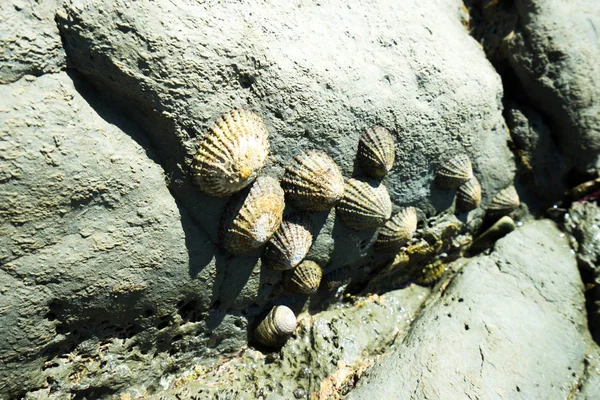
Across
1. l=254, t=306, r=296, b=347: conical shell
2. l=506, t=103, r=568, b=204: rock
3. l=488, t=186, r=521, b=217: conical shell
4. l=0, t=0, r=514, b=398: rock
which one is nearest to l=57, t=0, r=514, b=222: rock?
l=0, t=0, r=514, b=398: rock

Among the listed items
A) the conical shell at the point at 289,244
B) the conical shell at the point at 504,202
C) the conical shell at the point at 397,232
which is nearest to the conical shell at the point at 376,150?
the conical shell at the point at 397,232

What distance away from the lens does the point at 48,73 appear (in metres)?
2.24

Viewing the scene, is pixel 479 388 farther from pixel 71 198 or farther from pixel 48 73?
pixel 48 73

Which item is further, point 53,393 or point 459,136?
point 459,136

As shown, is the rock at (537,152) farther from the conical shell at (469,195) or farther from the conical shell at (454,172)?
the conical shell at (454,172)

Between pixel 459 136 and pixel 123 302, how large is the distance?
8.72 ft

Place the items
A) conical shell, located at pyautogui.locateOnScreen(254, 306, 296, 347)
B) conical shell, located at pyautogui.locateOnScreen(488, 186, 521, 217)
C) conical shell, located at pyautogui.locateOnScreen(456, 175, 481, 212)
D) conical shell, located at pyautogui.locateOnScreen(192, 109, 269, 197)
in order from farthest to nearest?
1. conical shell, located at pyautogui.locateOnScreen(488, 186, 521, 217)
2. conical shell, located at pyautogui.locateOnScreen(456, 175, 481, 212)
3. conical shell, located at pyautogui.locateOnScreen(254, 306, 296, 347)
4. conical shell, located at pyautogui.locateOnScreen(192, 109, 269, 197)

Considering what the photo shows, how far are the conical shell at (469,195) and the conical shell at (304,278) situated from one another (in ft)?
4.65

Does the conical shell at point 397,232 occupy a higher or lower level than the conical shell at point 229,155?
lower

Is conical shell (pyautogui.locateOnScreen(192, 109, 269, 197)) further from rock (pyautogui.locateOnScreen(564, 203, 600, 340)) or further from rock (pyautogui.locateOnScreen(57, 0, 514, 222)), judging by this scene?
rock (pyautogui.locateOnScreen(564, 203, 600, 340))

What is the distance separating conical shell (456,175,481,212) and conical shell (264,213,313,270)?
4.89 ft

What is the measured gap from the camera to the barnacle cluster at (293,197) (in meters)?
2.56

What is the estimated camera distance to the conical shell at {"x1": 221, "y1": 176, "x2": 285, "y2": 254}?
2.72 metres

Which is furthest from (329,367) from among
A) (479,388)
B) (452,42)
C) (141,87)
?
(452,42)
